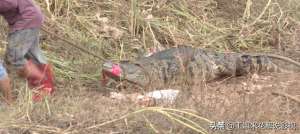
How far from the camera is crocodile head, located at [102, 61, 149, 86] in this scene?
4859 millimetres

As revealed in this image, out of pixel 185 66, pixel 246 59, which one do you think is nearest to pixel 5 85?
pixel 185 66

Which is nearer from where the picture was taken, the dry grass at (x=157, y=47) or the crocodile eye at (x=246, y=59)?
the dry grass at (x=157, y=47)

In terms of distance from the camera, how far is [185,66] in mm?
4945

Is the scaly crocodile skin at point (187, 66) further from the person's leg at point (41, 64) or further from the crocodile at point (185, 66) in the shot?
the person's leg at point (41, 64)

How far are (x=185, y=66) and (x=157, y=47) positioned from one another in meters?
1.01

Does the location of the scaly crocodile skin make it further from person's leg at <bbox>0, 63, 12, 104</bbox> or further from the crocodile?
person's leg at <bbox>0, 63, 12, 104</bbox>

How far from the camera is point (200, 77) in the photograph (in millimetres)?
4840

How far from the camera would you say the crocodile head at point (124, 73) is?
486 cm

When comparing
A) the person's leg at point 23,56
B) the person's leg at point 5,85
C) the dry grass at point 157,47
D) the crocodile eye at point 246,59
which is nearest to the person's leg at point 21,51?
the person's leg at point 23,56

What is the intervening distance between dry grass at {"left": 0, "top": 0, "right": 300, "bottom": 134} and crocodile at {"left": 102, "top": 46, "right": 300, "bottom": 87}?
→ 4.7 inches

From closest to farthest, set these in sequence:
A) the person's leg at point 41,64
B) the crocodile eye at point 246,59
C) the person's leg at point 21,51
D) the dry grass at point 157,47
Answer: the dry grass at point 157,47, the person's leg at point 21,51, the person's leg at point 41,64, the crocodile eye at point 246,59

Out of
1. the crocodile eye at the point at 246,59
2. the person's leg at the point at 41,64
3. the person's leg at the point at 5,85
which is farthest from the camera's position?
the crocodile eye at the point at 246,59

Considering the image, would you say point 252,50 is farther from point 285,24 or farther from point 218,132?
point 218,132

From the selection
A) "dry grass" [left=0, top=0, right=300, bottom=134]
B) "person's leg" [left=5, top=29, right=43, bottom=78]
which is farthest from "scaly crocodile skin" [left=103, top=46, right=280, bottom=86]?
"person's leg" [left=5, top=29, right=43, bottom=78]
